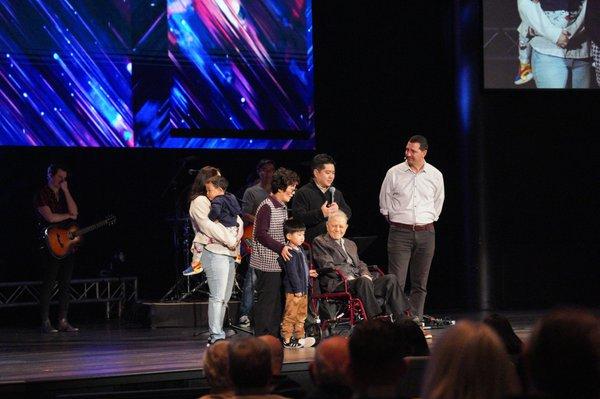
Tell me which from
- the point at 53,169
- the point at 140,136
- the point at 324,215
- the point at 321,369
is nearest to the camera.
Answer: the point at 321,369

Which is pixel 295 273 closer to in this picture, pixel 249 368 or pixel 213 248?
pixel 213 248

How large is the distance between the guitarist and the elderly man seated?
263 cm

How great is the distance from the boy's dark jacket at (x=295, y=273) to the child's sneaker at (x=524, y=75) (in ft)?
12.7

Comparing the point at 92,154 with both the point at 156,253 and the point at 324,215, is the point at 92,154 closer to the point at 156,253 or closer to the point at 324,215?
the point at 156,253

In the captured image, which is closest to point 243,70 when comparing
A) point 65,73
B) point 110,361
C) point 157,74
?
point 157,74

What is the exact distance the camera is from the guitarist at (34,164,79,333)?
8.57 meters

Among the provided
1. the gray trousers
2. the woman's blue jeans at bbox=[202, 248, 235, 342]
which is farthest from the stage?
the gray trousers

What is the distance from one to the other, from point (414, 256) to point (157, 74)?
10.6 ft

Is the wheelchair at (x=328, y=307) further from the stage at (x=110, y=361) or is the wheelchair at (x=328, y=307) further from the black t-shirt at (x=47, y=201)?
the black t-shirt at (x=47, y=201)

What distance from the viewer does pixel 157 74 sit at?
373 inches

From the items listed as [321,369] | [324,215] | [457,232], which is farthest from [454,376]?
[457,232]

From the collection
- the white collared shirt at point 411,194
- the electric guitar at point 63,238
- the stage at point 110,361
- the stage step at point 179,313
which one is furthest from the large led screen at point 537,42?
the electric guitar at point 63,238

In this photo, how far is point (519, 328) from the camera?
26.2ft

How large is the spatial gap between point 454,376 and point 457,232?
25.9 ft
